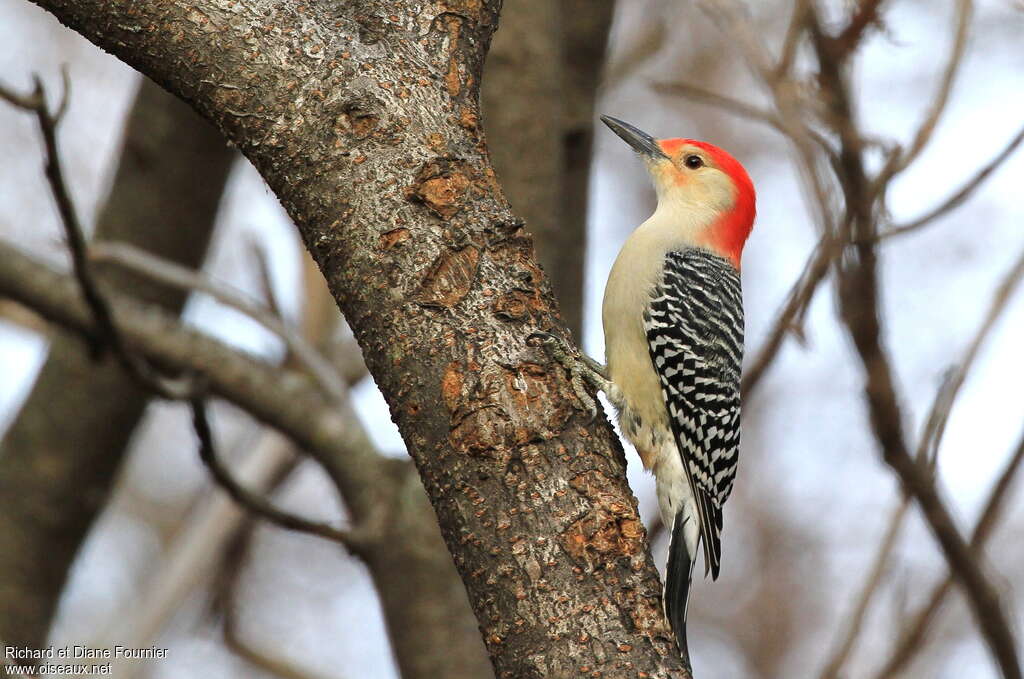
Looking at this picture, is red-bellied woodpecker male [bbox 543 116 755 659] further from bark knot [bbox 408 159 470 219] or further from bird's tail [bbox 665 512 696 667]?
bark knot [bbox 408 159 470 219]

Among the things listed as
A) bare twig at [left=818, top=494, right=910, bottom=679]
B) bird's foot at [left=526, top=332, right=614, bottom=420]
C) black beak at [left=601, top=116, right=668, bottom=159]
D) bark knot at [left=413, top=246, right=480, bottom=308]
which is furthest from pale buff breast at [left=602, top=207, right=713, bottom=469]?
bark knot at [left=413, top=246, right=480, bottom=308]

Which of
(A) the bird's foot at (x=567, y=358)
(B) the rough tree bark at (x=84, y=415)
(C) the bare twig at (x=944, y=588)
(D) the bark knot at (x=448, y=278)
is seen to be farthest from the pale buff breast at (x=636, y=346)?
(B) the rough tree bark at (x=84, y=415)

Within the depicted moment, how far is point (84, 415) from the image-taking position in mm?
6199

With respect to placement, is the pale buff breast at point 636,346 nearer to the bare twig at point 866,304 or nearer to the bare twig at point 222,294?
the bare twig at point 222,294

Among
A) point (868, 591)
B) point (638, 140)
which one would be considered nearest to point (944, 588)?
point (868, 591)

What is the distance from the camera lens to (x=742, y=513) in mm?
11883

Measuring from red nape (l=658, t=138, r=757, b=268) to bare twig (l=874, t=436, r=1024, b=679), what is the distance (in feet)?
7.35

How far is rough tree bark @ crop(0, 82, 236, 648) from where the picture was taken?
6.20 metres

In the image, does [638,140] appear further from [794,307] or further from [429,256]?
[429,256]

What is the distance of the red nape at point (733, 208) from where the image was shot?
5801mm

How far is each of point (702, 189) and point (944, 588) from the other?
8.53ft

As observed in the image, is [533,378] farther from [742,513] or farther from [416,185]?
[742,513]

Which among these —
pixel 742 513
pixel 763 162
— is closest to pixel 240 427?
pixel 742 513

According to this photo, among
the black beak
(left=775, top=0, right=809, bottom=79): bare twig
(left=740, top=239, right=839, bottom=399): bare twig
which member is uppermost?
the black beak
